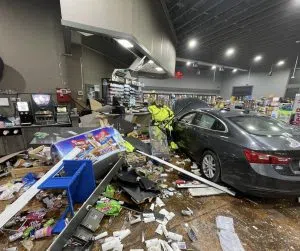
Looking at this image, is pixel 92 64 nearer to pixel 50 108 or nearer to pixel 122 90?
pixel 122 90

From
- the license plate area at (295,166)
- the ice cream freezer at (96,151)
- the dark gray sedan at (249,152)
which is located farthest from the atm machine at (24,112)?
the license plate area at (295,166)

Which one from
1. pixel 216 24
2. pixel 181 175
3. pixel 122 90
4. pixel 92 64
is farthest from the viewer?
pixel 122 90

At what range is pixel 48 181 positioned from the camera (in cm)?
176

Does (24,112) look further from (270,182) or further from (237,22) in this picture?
(237,22)

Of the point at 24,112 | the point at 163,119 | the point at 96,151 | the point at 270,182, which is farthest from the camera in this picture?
the point at 163,119

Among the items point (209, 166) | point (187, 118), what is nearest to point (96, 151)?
point (209, 166)

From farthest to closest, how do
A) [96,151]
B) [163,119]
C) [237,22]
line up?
[237,22] → [163,119] → [96,151]

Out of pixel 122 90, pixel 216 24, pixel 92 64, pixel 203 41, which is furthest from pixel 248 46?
pixel 92 64

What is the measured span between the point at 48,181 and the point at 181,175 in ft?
7.12

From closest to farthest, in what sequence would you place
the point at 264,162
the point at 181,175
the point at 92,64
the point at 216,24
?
the point at 264,162, the point at 181,175, the point at 216,24, the point at 92,64

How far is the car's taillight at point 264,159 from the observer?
2064 millimetres

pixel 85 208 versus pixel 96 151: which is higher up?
pixel 96 151

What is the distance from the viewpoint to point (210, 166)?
9.61ft

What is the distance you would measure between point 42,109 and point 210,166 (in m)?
4.17
